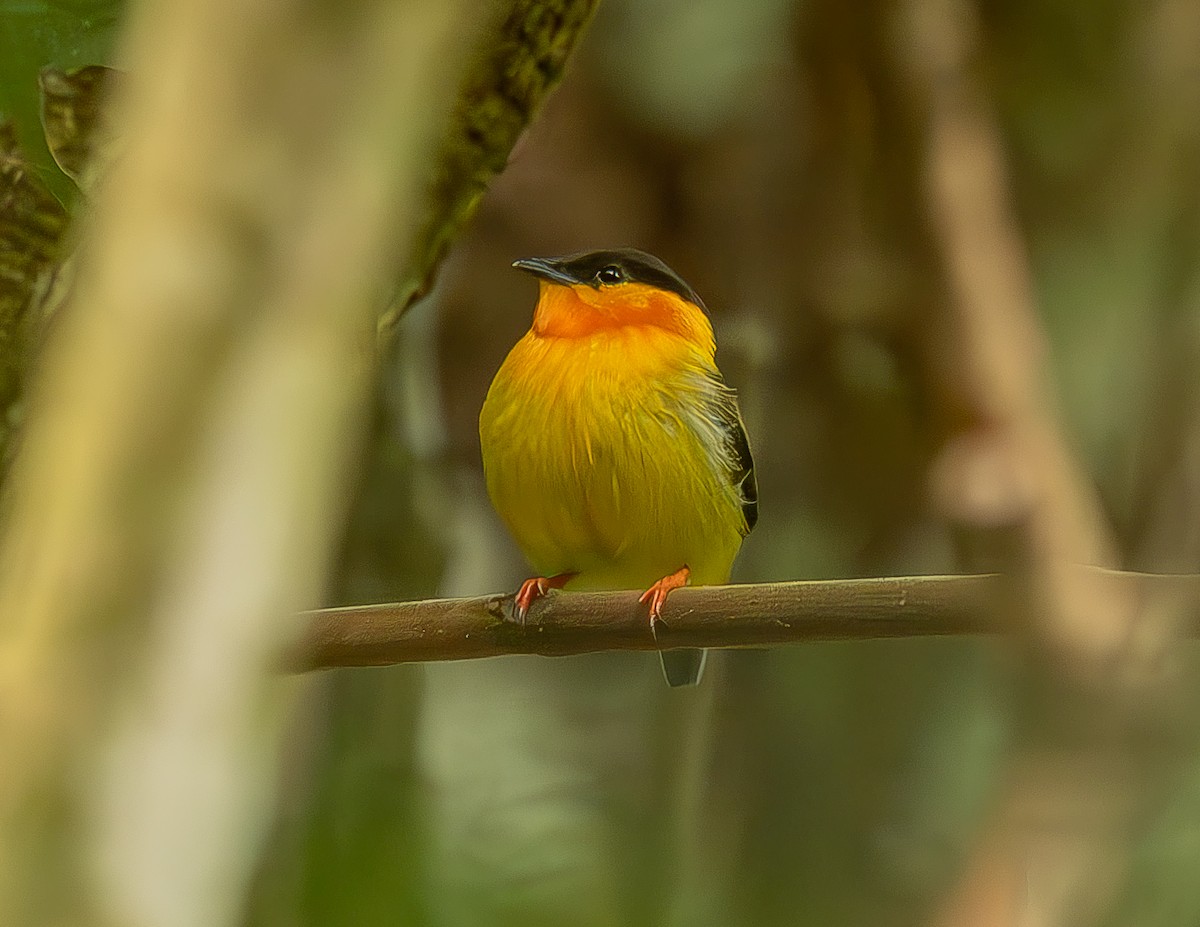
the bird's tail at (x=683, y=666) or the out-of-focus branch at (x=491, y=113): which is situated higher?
the out-of-focus branch at (x=491, y=113)

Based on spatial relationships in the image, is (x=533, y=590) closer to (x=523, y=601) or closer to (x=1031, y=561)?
(x=523, y=601)

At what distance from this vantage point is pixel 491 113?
0.77 m

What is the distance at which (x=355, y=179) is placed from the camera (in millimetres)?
402

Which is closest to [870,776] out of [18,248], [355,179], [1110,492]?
[1110,492]

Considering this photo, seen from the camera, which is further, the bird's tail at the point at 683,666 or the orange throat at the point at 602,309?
the bird's tail at the point at 683,666

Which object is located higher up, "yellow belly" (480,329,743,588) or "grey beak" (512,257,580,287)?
"grey beak" (512,257,580,287)

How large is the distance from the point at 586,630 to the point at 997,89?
0.68 m

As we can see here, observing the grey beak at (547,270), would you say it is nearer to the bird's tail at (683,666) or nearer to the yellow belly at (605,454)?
the yellow belly at (605,454)

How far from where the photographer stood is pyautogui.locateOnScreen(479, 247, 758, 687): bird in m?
0.64

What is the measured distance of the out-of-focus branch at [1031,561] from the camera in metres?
0.78

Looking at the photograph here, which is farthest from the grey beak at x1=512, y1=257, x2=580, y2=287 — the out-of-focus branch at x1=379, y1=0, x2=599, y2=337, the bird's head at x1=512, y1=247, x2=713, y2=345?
the out-of-focus branch at x1=379, y1=0, x2=599, y2=337

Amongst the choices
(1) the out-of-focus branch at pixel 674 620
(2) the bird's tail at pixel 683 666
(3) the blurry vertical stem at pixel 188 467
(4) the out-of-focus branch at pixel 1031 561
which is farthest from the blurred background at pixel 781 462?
(3) the blurry vertical stem at pixel 188 467

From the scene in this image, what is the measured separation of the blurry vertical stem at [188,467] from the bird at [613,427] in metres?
0.24

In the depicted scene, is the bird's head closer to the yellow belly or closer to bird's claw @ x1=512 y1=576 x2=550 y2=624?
the yellow belly
